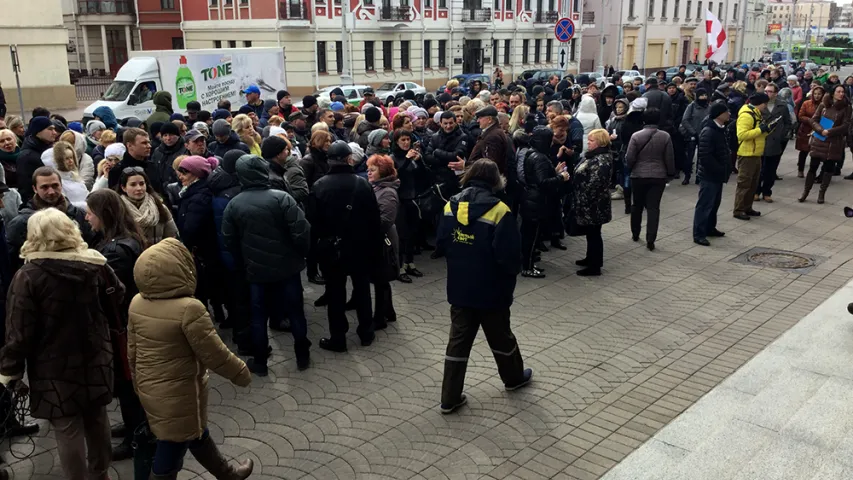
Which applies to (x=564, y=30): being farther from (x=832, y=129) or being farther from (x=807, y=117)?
(x=832, y=129)

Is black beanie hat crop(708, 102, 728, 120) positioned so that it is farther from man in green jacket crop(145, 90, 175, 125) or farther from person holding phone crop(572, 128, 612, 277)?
man in green jacket crop(145, 90, 175, 125)

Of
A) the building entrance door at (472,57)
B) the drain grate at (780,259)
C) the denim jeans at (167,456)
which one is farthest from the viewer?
the building entrance door at (472,57)

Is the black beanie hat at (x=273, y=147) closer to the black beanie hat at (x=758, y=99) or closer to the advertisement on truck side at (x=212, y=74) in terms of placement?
the black beanie hat at (x=758, y=99)

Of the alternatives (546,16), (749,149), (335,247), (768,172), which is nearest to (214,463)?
(335,247)

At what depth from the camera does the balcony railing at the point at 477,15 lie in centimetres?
4616

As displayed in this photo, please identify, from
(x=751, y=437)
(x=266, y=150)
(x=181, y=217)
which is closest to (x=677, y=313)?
(x=751, y=437)

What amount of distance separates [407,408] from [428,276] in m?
3.49

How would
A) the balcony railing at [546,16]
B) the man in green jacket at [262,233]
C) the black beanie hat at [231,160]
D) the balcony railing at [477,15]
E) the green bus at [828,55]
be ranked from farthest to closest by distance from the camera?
1. the green bus at [828,55]
2. the balcony railing at [546,16]
3. the balcony railing at [477,15]
4. the black beanie hat at [231,160]
5. the man in green jacket at [262,233]

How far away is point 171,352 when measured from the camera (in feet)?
13.9

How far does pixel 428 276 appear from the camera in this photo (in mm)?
9344

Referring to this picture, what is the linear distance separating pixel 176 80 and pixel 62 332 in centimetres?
2125

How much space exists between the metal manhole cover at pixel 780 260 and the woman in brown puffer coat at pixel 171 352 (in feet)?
25.2

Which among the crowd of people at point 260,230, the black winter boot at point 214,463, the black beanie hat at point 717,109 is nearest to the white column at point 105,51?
the crowd of people at point 260,230

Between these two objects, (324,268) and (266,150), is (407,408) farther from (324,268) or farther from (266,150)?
(266,150)
